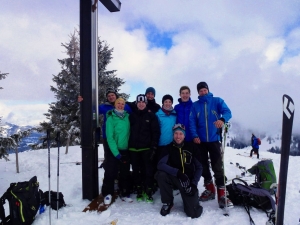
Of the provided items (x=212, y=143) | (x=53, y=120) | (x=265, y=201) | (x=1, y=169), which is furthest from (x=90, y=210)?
(x=53, y=120)

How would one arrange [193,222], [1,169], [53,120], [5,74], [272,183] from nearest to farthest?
[193,222], [272,183], [5,74], [1,169], [53,120]

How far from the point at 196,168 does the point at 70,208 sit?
2548mm

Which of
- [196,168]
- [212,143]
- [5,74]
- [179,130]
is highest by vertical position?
[5,74]

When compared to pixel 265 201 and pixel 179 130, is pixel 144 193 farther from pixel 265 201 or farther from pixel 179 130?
pixel 265 201

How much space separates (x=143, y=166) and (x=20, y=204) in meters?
2.34

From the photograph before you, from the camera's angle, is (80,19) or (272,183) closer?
(80,19)

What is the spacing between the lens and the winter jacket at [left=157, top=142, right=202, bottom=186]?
418cm

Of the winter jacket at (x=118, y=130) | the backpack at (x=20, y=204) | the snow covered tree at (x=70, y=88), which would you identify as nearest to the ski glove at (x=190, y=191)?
the winter jacket at (x=118, y=130)

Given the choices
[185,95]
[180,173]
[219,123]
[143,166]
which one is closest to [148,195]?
[143,166]

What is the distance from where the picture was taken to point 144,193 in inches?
186

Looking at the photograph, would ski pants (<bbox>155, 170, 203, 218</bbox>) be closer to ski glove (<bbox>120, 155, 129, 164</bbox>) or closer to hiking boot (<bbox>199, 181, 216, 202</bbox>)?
hiking boot (<bbox>199, 181, 216, 202</bbox>)

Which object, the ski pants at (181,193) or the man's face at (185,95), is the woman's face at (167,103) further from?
the ski pants at (181,193)

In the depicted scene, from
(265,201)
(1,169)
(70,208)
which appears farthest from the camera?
(1,169)

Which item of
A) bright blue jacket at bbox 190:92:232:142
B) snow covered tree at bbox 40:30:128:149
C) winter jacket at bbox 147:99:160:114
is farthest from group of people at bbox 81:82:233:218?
snow covered tree at bbox 40:30:128:149
